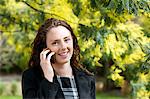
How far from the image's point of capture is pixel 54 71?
2416mm

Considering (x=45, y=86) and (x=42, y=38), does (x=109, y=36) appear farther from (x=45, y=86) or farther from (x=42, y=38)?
(x=45, y=86)

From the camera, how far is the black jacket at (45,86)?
7.57 feet

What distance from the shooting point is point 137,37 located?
12.0 ft

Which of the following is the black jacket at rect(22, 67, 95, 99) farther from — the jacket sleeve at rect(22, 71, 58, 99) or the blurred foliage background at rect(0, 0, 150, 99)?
the blurred foliage background at rect(0, 0, 150, 99)

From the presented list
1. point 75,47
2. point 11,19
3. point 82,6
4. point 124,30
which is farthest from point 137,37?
point 11,19

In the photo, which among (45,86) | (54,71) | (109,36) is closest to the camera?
(45,86)

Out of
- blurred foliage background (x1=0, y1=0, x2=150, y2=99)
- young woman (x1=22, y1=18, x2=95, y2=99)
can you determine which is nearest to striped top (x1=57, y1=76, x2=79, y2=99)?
young woman (x1=22, y1=18, x2=95, y2=99)

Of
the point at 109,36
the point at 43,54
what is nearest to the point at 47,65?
the point at 43,54

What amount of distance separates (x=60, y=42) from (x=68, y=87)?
0.77ft

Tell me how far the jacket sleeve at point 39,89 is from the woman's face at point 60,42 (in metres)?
0.15

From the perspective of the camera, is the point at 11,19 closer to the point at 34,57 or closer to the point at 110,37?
the point at 110,37

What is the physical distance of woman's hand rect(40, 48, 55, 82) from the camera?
2.33 m

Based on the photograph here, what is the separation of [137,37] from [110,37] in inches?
10.0

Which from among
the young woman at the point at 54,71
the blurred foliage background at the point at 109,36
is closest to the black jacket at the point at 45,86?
the young woman at the point at 54,71
